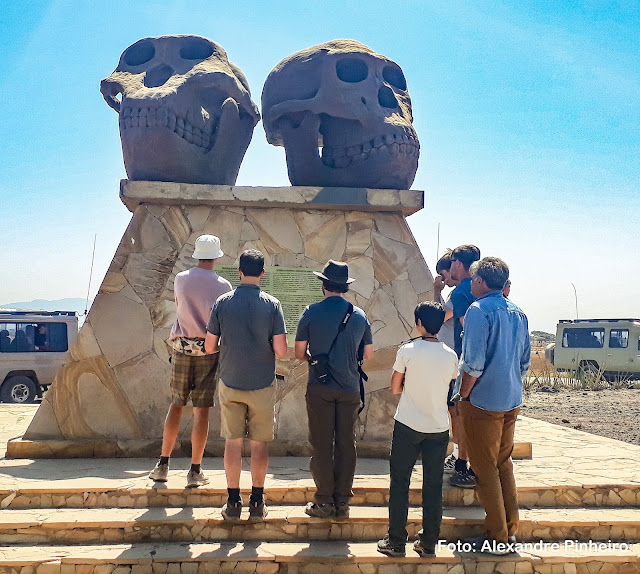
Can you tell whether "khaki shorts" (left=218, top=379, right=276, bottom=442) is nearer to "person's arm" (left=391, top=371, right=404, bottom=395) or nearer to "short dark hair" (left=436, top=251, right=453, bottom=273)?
"person's arm" (left=391, top=371, right=404, bottom=395)

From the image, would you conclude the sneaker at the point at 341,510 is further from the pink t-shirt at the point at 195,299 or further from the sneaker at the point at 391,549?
the pink t-shirt at the point at 195,299

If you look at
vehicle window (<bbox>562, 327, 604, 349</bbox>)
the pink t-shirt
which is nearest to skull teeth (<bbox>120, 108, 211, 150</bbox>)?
the pink t-shirt

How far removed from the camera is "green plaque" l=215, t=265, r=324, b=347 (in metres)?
5.79

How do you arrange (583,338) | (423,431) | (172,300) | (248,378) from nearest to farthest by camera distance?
(423,431) → (248,378) → (172,300) → (583,338)

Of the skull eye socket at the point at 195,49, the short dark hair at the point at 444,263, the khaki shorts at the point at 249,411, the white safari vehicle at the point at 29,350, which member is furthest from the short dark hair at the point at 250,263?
the white safari vehicle at the point at 29,350

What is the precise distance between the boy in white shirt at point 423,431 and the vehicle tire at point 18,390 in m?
10.2

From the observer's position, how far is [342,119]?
20.9 feet

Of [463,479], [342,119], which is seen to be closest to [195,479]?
[463,479]

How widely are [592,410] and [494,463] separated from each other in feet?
27.9

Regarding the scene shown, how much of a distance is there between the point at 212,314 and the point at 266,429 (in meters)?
0.82

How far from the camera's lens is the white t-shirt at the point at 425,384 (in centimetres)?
354

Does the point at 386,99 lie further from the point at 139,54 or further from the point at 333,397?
the point at 333,397

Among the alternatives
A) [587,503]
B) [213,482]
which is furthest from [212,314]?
[587,503]

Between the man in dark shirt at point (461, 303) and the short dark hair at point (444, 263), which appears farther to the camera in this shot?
the short dark hair at point (444, 263)
